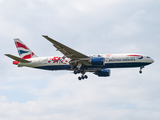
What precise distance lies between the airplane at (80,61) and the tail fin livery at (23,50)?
1625 millimetres

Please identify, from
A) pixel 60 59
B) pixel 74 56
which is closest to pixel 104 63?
pixel 74 56

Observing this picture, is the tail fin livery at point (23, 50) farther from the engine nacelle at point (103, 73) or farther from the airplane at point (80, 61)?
the engine nacelle at point (103, 73)

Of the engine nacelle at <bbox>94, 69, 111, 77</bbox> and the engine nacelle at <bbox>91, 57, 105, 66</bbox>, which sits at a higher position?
the engine nacelle at <bbox>91, 57, 105, 66</bbox>

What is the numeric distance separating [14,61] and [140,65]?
24.5 m

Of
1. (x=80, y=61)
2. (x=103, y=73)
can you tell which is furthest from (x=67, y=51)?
(x=103, y=73)

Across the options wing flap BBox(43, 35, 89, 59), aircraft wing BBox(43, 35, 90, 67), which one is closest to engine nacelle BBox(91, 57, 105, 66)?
aircraft wing BBox(43, 35, 90, 67)

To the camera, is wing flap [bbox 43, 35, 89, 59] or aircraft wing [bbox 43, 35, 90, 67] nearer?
wing flap [bbox 43, 35, 89, 59]

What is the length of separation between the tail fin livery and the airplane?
5.33ft

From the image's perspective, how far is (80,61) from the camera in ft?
164

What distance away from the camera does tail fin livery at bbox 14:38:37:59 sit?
5712 cm

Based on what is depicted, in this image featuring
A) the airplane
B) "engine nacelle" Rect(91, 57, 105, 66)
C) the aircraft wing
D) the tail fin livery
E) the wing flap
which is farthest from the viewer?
the tail fin livery

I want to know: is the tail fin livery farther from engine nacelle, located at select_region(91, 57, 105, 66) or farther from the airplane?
engine nacelle, located at select_region(91, 57, 105, 66)

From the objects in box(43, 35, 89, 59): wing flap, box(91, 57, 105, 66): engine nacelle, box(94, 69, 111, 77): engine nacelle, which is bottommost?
box(94, 69, 111, 77): engine nacelle

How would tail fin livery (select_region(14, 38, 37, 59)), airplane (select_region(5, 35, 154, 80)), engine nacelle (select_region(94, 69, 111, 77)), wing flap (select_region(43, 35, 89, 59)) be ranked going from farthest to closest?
tail fin livery (select_region(14, 38, 37, 59)) < engine nacelle (select_region(94, 69, 111, 77)) < airplane (select_region(5, 35, 154, 80)) < wing flap (select_region(43, 35, 89, 59))
